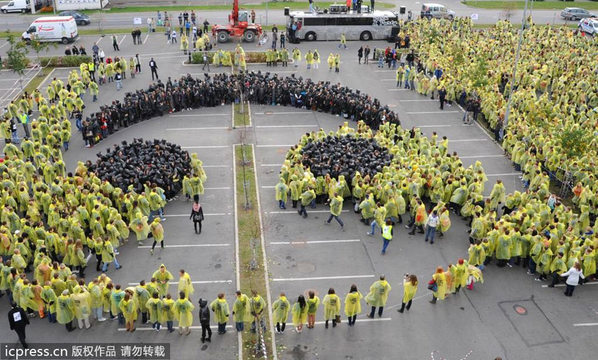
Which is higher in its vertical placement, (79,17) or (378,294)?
(79,17)

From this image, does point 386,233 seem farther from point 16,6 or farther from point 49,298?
point 16,6

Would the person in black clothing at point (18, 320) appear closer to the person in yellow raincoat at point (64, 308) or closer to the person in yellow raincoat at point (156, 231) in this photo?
the person in yellow raincoat at point (64, 308)

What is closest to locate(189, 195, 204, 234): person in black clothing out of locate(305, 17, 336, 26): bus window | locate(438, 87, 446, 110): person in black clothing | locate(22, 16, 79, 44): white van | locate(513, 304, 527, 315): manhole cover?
locate(513, 304, 527, 315): manhole cover

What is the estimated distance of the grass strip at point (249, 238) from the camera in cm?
1502

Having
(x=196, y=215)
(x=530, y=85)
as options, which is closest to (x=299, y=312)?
(x=196, y=215)

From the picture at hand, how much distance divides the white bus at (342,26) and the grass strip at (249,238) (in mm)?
20029

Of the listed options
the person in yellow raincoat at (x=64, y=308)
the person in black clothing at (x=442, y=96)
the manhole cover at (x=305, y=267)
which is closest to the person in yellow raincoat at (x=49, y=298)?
the person in yellow raincoat at (x=64, y=308)

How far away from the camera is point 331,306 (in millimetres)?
14938

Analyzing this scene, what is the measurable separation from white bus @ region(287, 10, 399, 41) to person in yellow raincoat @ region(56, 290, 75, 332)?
31826mm

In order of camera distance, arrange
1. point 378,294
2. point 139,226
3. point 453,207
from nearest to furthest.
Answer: point 378,294, point 139,226, point 453,207

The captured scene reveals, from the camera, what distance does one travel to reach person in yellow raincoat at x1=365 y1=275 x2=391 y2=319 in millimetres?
15188

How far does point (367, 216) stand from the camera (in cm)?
1981

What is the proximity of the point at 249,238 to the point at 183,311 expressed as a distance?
5.17 m

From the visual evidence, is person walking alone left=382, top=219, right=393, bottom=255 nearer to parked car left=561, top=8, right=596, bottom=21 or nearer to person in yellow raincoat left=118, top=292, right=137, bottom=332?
person in yellow raincoat left=118, top=292, right=137, bottom=332
